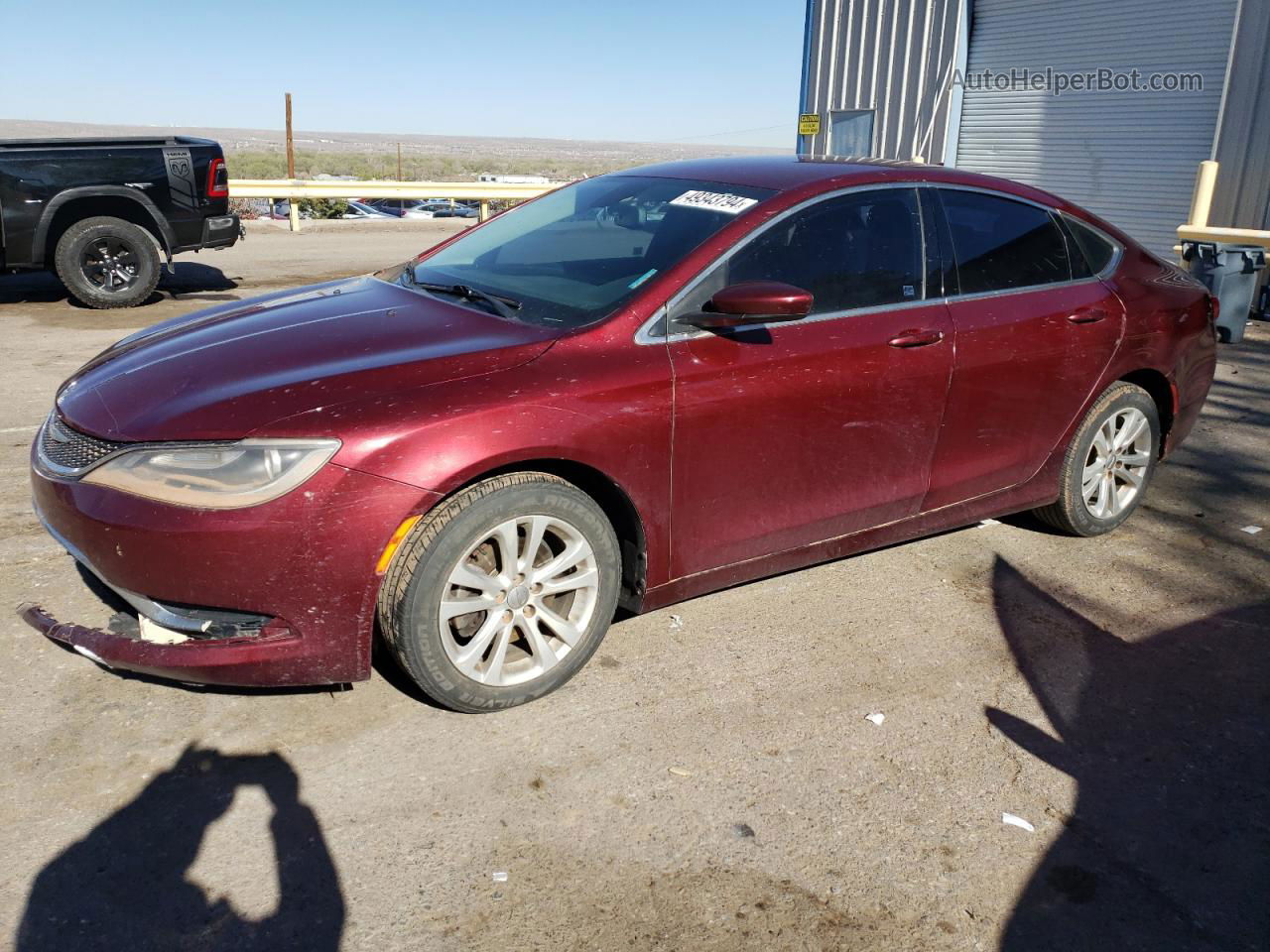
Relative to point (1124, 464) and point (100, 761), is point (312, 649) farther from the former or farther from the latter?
point (1124, 464)

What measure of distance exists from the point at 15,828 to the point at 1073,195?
15137 millimetres

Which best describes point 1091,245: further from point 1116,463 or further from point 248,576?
point 248,576

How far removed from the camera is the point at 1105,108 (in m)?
14.3

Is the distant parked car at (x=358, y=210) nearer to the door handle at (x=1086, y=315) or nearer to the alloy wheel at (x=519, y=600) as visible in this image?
the door handle at (x=1086, y=315)

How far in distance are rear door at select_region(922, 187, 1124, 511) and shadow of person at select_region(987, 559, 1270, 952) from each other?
610 mm

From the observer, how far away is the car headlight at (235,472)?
2957 mm

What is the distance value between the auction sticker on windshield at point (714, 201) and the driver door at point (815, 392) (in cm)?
15

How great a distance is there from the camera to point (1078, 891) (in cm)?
271

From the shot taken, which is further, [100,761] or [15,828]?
[100,761]

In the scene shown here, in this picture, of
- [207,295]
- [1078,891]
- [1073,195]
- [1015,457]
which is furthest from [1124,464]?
[1073,195]

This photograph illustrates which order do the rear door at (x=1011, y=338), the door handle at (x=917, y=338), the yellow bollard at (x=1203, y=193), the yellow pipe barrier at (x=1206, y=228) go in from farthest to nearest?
the yellow bollard at (x=1203, y=193), the yellow pipe barrier at (x=1206, y=228), the rear door at (x=1011, y=338), the door handle at (x=917, y=338)

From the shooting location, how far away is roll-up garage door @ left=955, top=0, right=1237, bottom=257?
12984mm

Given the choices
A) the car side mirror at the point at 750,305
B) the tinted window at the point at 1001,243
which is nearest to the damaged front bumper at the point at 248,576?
the car side mirror at the point at 750,305

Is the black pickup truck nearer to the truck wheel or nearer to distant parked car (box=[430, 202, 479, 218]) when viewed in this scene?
the truck wheel
